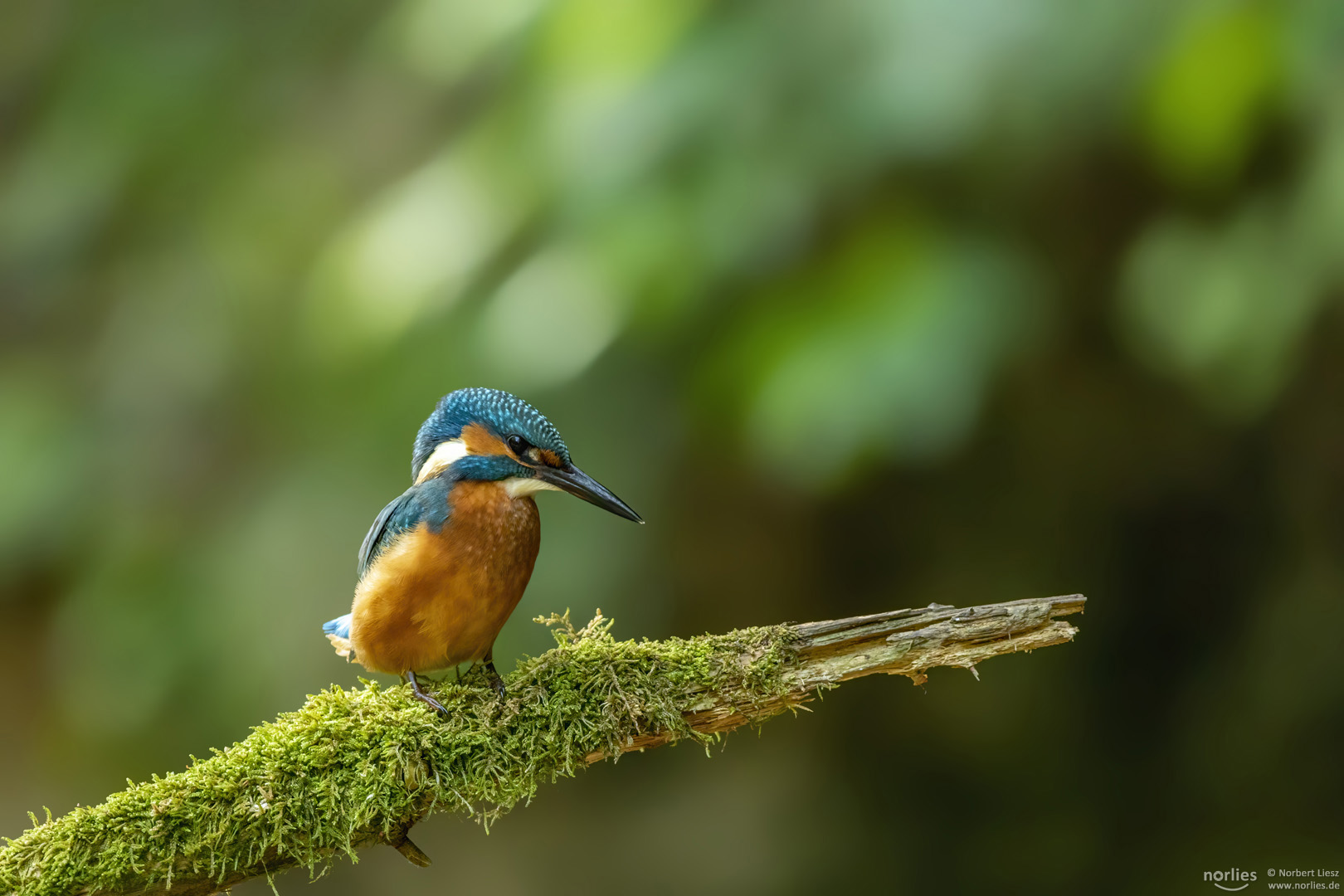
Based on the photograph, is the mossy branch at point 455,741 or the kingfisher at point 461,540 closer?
the mossy branch at point 455,741

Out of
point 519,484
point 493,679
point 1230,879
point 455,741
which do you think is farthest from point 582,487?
point 1230,879

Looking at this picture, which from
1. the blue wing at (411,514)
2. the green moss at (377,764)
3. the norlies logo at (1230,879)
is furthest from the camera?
the norlies logo at (1230,879)

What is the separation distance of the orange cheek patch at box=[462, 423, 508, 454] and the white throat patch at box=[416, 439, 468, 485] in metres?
0.02

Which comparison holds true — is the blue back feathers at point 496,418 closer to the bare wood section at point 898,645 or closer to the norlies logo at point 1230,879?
the bare wood section at point 898,645

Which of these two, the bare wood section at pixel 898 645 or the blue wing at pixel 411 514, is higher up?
the blue wing at pixel 411 514

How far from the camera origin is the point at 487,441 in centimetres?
208

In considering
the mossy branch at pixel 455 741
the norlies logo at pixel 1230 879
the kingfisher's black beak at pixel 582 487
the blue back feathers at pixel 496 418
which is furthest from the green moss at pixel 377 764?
the norlies logo at pixel 1230 879

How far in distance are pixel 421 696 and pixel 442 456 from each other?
0.49 meters

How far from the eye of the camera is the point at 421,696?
1.90 metres

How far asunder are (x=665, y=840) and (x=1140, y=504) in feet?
7.28

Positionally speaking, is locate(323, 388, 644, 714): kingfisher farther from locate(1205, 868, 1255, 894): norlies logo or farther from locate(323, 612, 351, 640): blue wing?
locate(1205, 868, 1255, 894): norlies logo

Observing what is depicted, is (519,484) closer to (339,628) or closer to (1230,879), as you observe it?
(339,628)

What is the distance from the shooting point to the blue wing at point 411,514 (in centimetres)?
200

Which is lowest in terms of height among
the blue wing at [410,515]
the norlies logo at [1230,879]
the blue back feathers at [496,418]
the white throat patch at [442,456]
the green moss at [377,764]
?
the norlies logo at [1230,879]
